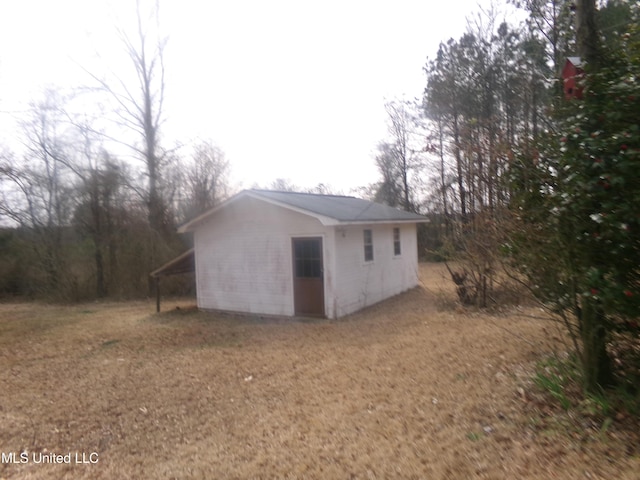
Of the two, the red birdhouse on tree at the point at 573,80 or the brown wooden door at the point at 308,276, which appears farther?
the brown wooden door at the point at 308,276

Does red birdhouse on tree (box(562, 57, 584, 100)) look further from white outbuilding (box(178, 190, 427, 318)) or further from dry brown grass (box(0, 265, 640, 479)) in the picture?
white outbuilding (box(178, 190, 427, 318))

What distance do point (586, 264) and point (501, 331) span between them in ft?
13.8

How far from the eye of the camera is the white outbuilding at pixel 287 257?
10422 mm

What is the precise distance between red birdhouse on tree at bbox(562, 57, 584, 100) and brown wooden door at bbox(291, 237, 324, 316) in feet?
21.6

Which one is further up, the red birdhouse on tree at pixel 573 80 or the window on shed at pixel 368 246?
the red birdhouse on tree at pixel 573 80

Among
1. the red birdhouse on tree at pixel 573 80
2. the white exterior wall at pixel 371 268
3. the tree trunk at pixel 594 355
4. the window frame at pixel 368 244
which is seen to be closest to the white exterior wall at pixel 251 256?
the white exterior wall at pixel 371 268

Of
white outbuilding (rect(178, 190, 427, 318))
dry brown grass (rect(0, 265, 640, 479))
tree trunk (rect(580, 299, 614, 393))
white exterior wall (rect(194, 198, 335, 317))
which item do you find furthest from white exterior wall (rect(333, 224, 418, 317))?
tree trunk (rect(580, 299, 614, 393))

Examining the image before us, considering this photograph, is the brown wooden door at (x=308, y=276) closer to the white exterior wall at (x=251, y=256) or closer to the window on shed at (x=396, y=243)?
the white exterior wall at (x=251, y=256)

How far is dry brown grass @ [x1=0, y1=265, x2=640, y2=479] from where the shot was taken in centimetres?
348

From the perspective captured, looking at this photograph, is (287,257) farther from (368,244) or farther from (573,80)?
(573,80)

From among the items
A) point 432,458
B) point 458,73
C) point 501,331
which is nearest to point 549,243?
point 432,458

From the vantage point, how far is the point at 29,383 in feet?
21.2

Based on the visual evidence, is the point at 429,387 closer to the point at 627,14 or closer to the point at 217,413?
the point at 217,413

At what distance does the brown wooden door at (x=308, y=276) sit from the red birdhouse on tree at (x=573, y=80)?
259 inches
